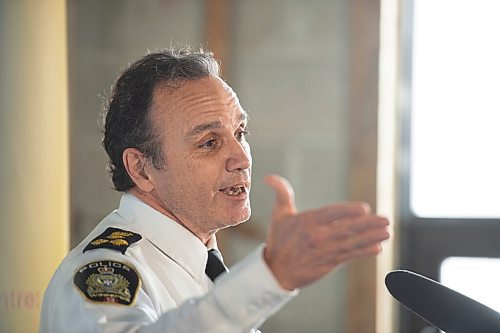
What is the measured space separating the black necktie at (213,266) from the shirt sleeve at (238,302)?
45 cm

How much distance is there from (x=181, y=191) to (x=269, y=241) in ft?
1.63

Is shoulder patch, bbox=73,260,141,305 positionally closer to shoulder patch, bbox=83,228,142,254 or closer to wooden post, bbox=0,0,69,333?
shoulder patch, bbox=83,228,142,254

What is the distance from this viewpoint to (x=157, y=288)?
3.74ft

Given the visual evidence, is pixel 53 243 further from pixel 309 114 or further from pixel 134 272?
pixel 309 114

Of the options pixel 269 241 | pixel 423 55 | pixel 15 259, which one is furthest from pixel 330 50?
pixel 269 241

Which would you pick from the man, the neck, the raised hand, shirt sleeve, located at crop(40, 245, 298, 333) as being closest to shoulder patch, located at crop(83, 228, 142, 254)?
the man

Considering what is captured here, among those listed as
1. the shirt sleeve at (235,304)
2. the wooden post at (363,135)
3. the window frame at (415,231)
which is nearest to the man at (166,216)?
the shirt sleeve at (235,304)

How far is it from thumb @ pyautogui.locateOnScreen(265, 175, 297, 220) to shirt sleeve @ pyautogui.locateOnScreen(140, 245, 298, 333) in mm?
53

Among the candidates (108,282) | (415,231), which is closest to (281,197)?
(108,282)

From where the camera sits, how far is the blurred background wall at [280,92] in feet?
7.88

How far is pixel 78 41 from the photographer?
8.57 feet

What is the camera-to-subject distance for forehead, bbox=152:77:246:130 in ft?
4.18

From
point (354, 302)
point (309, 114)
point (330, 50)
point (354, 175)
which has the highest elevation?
point (330, 50)

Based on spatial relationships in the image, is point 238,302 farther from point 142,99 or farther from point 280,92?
point 280,92
